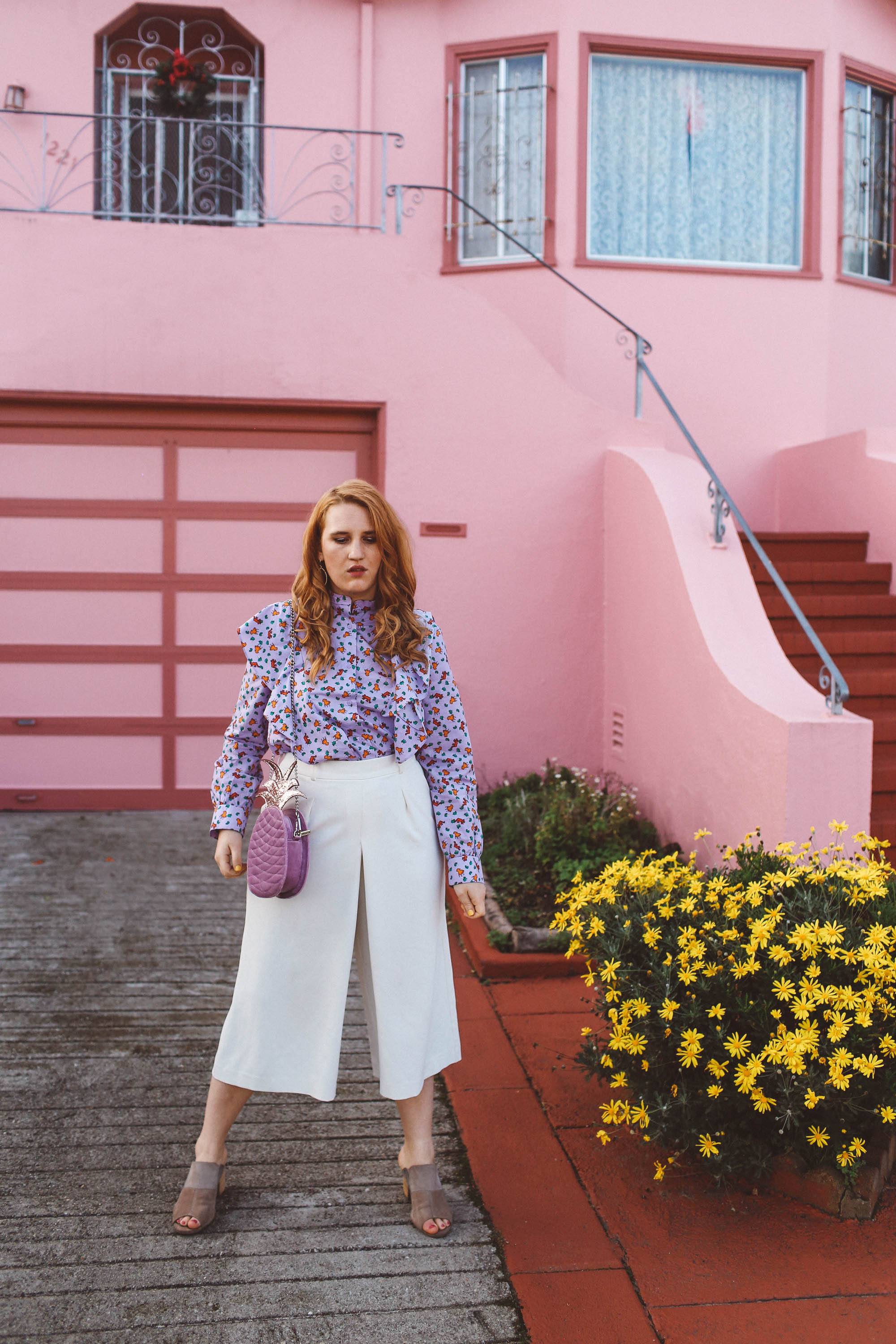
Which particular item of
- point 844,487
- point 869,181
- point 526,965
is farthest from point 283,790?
point 869,181

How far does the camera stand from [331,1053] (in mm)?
2783

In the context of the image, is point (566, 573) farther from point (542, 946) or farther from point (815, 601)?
point (542, 946)

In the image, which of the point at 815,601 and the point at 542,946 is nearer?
the point at 542,946

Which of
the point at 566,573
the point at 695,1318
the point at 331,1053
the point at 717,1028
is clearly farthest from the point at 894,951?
the point at 566,573

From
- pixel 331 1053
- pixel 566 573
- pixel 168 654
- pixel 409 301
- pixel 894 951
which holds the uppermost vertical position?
pixel 409 301

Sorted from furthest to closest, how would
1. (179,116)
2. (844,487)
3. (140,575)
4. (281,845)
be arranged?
(179,116)
(844,487)
(140,575)
(281,845)

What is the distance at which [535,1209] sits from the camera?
2965mm

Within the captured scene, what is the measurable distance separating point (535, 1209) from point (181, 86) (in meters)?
7.81

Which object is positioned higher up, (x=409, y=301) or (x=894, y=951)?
(x=409, y=301)

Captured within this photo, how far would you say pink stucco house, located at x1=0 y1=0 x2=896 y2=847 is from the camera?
620cm

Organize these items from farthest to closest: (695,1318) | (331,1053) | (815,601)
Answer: (815,601) → (331,1053) → (695,1318)

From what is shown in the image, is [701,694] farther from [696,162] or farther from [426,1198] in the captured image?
[696,162]

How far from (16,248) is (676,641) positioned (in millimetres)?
4553

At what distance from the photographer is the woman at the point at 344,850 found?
2779 mm
